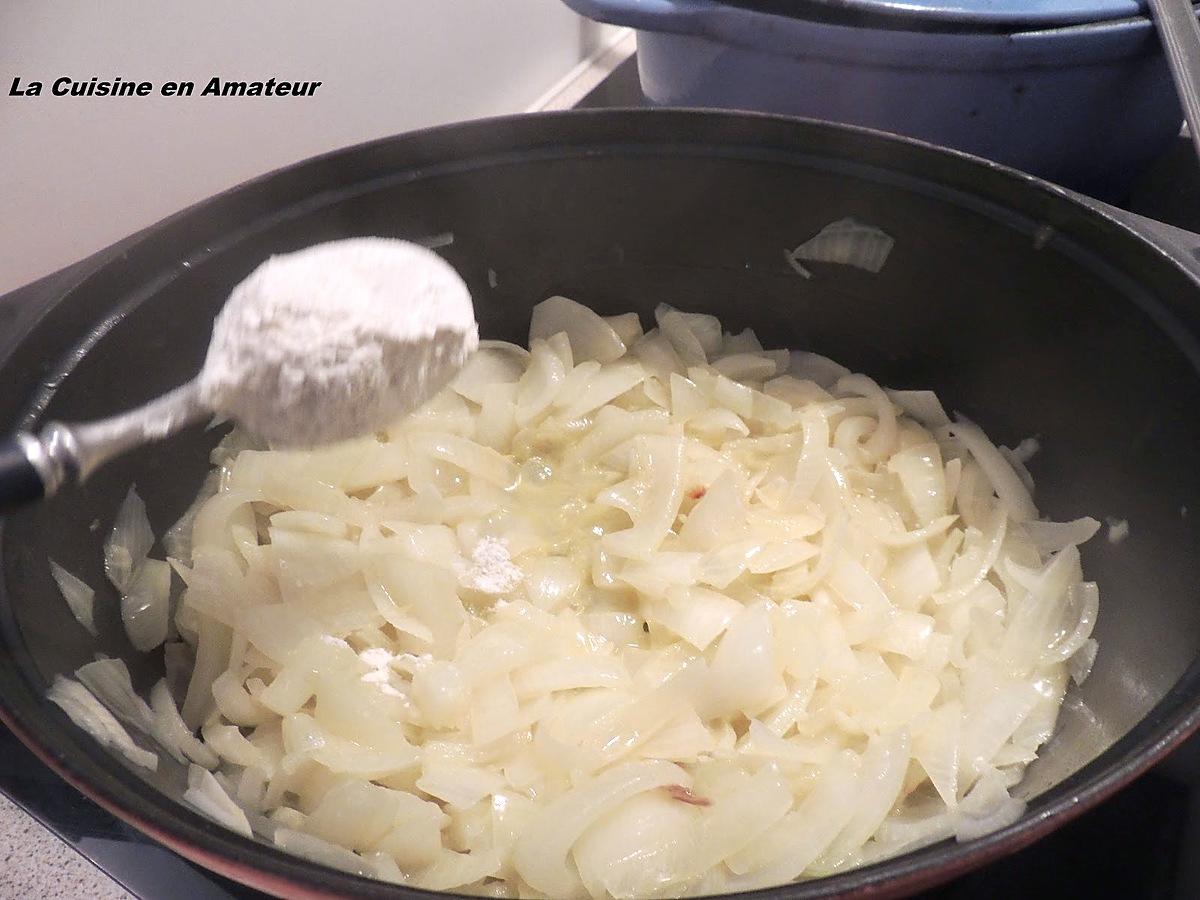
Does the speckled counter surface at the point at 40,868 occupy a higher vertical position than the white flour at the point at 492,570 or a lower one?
lower

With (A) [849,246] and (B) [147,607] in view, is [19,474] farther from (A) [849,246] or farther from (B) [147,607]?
(A) [849,246]

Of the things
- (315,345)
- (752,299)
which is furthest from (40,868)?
(752,299)

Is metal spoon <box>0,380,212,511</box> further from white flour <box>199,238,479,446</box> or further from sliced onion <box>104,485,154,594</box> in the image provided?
sliced onion <box>104,485,154,594</box>

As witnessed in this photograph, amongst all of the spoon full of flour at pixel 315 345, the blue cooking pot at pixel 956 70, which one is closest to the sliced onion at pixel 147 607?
the spoon full of flour at pixel 315 345

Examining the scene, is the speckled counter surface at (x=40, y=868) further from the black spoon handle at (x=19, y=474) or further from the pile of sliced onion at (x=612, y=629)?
the black spoon handle at (x=19, y=474)

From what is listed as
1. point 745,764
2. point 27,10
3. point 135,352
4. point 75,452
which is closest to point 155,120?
point 27,10

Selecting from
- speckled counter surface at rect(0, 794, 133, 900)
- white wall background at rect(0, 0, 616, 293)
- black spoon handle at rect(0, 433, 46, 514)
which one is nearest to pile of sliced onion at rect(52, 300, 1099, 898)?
speckled counter surface at rect(0, 794, 133, 900)

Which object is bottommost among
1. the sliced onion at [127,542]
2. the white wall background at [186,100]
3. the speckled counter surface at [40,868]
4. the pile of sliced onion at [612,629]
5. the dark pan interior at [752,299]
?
the speckled counter surface at [40,868]

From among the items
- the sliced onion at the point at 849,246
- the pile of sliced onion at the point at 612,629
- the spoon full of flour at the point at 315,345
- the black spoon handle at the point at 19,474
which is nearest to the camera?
the black spoon handle at the point at 19,474
